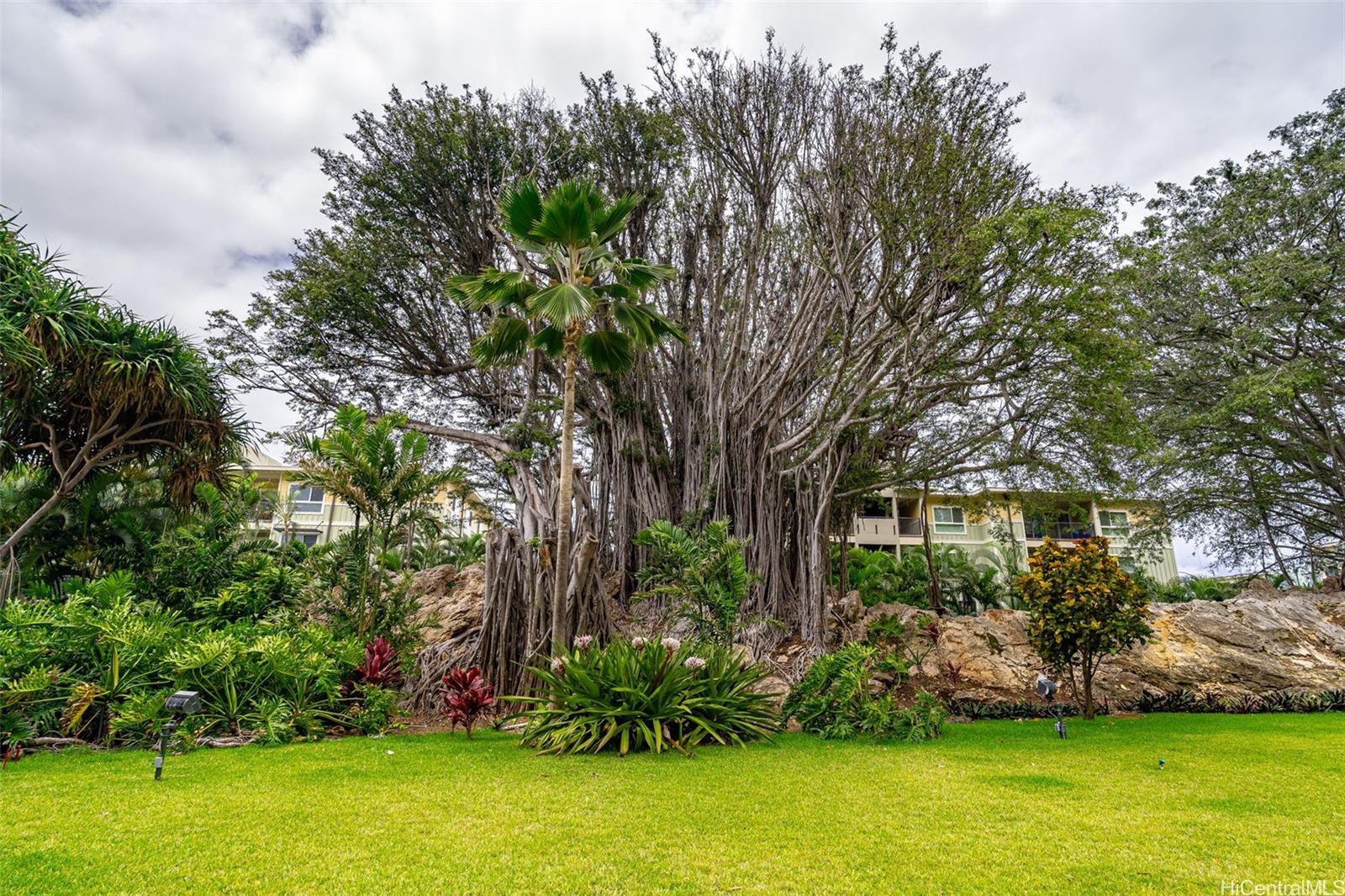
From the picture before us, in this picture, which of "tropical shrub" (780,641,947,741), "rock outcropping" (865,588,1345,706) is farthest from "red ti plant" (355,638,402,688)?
"rock outcropping" (865,588,1345,706)

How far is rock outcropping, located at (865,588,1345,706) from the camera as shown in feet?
30.5

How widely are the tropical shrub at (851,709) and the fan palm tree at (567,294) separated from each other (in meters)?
2.68

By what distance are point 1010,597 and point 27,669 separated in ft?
51.7

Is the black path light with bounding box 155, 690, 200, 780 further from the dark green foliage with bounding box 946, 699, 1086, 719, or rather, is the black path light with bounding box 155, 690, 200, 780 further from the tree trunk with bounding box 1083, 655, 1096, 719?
the tree trunk with bounding box 1083, 655, 1096, 719

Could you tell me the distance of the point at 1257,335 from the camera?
10883mm

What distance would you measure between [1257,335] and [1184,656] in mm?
5537

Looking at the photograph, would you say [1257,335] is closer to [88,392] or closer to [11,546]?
[88,392]

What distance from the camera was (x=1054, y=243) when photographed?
7.34 m

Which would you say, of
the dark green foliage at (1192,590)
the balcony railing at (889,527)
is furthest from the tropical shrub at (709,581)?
the balcony railing at (889,527)

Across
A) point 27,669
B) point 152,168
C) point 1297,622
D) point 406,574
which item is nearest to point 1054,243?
point 1297,622

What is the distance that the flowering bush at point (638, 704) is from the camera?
5.69 metres

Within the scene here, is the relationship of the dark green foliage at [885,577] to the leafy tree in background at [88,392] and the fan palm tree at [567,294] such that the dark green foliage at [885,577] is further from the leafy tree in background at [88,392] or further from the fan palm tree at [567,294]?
the leafy tree in background at [88,392]

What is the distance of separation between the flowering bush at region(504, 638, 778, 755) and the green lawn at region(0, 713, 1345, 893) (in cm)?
39

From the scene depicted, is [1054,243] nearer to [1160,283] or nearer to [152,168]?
[1160,283]
